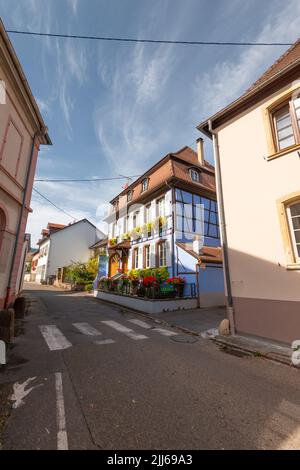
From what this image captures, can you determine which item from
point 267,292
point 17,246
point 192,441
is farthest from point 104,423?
point 17,246

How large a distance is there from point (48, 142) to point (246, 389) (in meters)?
10.9

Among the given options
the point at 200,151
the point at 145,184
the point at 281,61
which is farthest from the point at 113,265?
the point at 281,61

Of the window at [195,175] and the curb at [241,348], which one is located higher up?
the window at [195,175]

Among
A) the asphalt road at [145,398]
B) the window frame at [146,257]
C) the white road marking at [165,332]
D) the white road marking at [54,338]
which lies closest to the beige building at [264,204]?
the asphalt road at [145,398]

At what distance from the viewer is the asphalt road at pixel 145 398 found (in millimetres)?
2502

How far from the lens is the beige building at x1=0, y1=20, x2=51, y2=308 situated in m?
6.62

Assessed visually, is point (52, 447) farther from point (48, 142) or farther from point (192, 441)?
point (48, 142)

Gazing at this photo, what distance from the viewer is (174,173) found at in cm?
1501

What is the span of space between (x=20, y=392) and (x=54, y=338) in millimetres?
3184

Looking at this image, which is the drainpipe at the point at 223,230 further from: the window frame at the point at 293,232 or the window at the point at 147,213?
the window at the point at 147,213

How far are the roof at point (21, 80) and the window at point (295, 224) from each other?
936cm

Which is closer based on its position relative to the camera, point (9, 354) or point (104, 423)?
point (104, 423)

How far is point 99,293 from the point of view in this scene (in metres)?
18.0

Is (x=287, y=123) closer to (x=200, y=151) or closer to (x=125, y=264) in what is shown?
(x=200, y=151)
